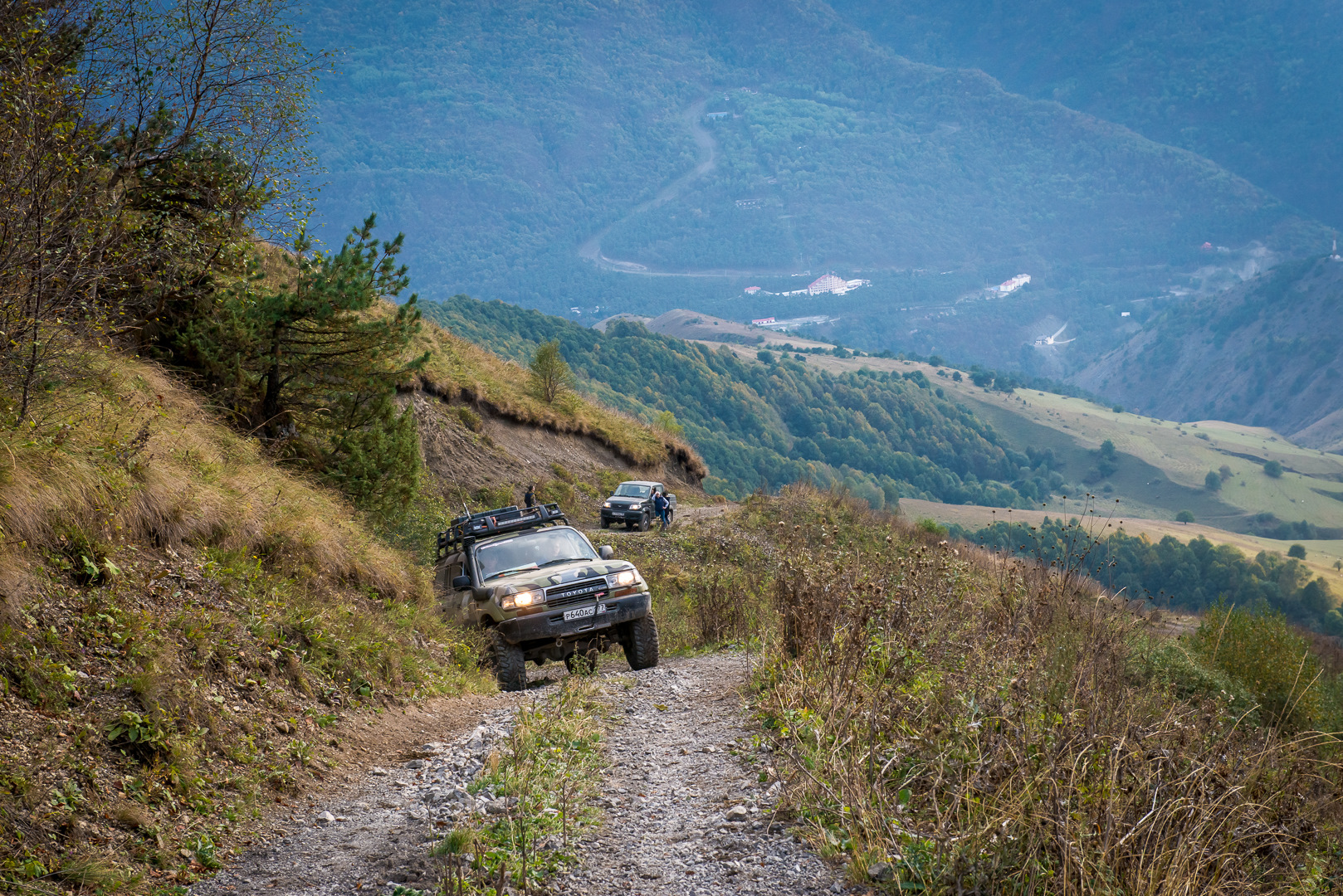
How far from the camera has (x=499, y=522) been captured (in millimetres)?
11812

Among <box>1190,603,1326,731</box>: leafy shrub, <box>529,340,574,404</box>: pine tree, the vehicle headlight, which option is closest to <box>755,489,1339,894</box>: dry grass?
the vehicle headlight

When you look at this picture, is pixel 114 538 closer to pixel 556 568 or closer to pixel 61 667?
pixel 61 667

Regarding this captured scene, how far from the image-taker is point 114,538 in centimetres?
629

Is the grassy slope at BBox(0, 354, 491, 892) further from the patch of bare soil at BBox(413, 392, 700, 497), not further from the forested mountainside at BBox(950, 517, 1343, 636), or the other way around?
Answer: the forested mountainside at BBox(950, 517, 1343, 636)

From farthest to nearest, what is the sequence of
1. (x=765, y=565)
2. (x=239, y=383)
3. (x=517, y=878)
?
(x=765, y=565)
(x=239, y=383)
(x=517, y=878)

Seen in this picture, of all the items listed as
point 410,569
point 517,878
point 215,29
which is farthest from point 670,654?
point 215,29

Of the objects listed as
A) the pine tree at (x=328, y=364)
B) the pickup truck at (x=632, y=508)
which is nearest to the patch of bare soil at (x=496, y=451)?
the pickup truck at (x=632, y=508)

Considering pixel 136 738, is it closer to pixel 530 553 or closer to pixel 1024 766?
pixel 1024 766

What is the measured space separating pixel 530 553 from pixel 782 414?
165 metres

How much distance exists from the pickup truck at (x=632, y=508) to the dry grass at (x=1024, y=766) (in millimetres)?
24188

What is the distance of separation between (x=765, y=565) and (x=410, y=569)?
11.2m

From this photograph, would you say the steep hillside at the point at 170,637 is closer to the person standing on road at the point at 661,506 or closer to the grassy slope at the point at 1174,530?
the person standing on road at the point at 661,506

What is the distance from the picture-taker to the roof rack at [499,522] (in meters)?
11.6

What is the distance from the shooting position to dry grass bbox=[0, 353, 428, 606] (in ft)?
18.9
